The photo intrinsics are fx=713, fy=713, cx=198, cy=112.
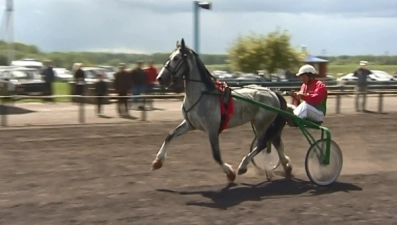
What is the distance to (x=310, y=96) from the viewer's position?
33.8 ft

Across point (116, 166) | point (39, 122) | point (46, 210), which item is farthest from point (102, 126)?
point (46, 210)

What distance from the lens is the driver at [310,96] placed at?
1030 centimetres

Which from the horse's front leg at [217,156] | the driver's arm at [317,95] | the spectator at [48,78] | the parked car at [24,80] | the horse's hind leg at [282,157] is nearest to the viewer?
the horse's front leg at [217,156]

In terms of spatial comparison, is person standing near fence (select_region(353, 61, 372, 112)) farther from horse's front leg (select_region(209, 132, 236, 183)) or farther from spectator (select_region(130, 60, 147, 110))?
horse's front leg (select_region(209, 132, 236, 183))

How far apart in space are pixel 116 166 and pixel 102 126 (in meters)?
6.11

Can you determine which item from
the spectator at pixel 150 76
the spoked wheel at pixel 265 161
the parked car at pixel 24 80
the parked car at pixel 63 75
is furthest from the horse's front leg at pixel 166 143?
the parked car at pixel 63 75

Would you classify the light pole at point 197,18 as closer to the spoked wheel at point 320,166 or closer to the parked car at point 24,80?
the parked car at point 24,80

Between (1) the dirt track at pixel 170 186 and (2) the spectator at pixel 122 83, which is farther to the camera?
(2) the spectator at pixel 122 83

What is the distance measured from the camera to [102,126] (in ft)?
57.5

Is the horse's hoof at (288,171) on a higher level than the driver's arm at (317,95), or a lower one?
lower

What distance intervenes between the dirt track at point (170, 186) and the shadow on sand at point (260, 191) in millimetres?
13

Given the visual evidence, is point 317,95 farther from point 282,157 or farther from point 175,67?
point 175,67

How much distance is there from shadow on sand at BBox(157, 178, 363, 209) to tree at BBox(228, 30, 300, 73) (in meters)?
42.2

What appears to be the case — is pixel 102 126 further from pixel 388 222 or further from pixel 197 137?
pixel 388 222
